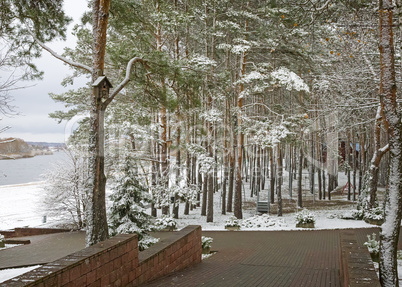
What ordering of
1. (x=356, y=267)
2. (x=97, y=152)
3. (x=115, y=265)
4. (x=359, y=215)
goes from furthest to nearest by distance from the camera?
(x=359, y=215)
(x=97, y=152)
(x=115, y=265)
(x=356, y=267)

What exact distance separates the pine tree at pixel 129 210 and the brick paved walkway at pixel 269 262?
2214 mm

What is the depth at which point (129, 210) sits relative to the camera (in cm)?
1073

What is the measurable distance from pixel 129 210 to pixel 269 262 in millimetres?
4416

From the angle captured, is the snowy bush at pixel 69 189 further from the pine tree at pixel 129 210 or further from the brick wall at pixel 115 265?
the brick wall at pixel 115 265

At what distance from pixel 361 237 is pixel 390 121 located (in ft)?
28.2

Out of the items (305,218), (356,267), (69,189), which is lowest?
(305,218)

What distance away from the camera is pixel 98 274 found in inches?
192

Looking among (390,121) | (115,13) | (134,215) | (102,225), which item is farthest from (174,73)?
(390,121)

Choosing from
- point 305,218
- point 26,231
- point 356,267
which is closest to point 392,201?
point 356,267

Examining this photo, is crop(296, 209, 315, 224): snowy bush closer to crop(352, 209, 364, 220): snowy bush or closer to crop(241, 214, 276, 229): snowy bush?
crop(241, 214, 276, 229): snowy bush

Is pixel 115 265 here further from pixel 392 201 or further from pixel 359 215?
pixel 359 215

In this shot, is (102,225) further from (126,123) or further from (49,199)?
(49,199)

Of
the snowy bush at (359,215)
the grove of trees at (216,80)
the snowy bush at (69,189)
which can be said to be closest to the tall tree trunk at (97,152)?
the grove of trees at (216,80)

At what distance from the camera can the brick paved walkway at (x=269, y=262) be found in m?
6.91
